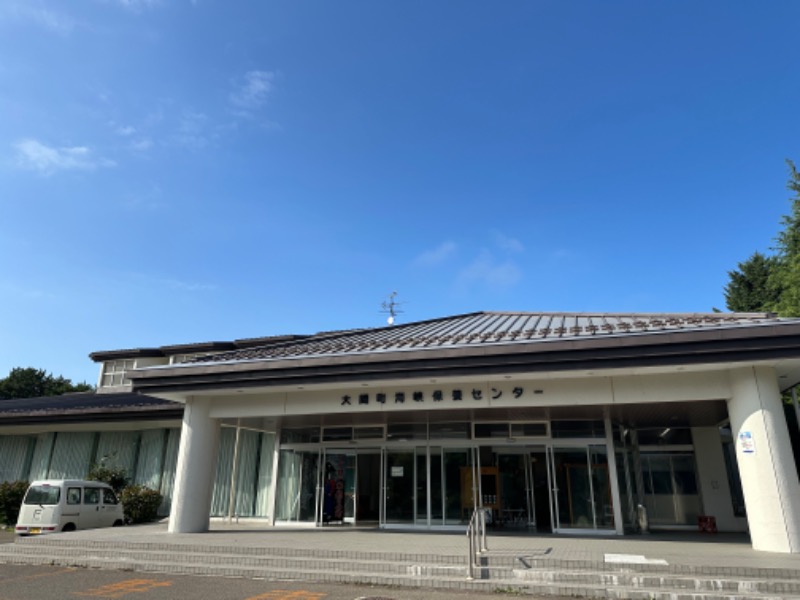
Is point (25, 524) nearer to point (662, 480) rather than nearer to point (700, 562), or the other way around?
point (700, 562)

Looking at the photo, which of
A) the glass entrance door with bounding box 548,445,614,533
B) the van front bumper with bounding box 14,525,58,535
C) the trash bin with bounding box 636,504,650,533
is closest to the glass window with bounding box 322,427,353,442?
the glass entrance door with bounding box 548,445,614,533

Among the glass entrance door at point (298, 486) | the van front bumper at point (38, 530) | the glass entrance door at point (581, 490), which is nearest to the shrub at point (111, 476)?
the van front bumper at point (38, 530)

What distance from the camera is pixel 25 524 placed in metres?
12.7

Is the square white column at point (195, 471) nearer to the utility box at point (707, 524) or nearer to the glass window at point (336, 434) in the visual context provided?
the glass window at point (336, 434)

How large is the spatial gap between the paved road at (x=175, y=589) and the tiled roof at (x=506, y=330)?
4.48 metres

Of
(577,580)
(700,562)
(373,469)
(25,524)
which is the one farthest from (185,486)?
(700,562)

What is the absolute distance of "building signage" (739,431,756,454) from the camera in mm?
9016

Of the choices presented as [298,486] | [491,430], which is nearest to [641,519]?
[491,430]

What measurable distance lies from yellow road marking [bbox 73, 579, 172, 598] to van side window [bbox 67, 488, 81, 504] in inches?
257

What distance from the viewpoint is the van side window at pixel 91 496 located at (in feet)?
45.3

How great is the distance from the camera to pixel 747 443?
9.12 m

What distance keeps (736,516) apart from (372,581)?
40.0 feet

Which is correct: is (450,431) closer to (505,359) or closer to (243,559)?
(505,359)

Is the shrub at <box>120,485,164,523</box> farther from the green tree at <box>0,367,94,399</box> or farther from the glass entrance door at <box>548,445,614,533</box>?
the green tree at <box>0,367,94,399</box>
